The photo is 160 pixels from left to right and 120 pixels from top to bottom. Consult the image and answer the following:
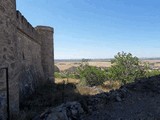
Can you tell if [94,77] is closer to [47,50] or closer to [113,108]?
[47,50]

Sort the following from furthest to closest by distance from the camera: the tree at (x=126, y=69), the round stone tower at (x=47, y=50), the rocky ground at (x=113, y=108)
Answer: the tree at (x=126, y=69), the round stone tower at (x=47, y=50), the rocky ground at (x=113, y=108)

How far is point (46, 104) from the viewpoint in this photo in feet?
33.7

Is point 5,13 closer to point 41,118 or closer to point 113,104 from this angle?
point 41,118

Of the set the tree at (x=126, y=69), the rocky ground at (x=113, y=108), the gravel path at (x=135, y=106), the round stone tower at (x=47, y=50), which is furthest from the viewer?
the tree at (x=126, y=69)

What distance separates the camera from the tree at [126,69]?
22.7 meters

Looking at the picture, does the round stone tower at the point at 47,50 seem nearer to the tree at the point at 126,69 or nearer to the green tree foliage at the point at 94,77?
the green tree foliage at the point at 94,77

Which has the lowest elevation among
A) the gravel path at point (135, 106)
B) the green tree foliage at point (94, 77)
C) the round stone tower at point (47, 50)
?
the green tree foliage at point (94, 77)

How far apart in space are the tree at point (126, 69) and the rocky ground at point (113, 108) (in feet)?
40.9

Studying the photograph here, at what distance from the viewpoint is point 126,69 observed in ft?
75.2

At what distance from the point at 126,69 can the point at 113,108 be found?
1551cm

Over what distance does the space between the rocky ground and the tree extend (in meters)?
12.5

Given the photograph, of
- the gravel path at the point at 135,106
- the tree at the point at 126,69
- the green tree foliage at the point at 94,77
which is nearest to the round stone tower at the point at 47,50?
the green tree foliage at the point at 94,77

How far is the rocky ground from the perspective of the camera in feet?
21.7

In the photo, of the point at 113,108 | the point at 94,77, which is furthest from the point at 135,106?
the point at 94,77
